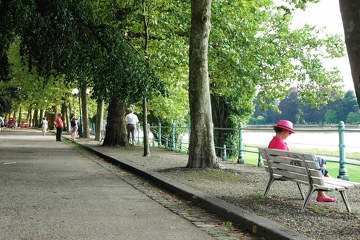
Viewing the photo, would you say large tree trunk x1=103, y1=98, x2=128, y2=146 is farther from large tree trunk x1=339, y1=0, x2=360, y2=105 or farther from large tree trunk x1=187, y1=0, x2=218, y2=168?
large tree trunk x1=339, y1=0, x2=360, y2=105

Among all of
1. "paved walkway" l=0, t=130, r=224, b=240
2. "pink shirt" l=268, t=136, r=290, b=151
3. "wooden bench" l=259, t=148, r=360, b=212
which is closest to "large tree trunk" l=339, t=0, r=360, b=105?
"wooden bench" l=259, t=148, r=360, b=212

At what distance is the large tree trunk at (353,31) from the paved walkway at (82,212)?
7.99 ft

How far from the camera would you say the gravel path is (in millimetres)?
5154

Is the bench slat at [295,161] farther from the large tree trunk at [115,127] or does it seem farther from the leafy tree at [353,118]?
the leafy tree at [353,118]

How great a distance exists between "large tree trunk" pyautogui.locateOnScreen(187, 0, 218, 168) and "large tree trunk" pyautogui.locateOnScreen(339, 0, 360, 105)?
6.73 meters

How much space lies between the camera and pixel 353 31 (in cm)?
464

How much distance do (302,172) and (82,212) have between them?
10.5ft

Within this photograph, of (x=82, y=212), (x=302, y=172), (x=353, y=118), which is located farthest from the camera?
(x=353, y=118)

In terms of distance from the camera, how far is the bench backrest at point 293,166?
20.0 ft

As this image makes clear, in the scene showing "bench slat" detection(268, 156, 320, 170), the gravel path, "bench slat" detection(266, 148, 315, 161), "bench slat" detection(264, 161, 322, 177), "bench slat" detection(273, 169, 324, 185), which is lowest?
the gravel path

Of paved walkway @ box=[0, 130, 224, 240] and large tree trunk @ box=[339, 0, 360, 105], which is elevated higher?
large tree trunk @ box=[339, 0, 360, 105]

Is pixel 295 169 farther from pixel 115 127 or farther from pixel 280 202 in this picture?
pixel 115 127

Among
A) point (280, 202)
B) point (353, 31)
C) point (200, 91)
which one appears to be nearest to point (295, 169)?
point (280, 202)

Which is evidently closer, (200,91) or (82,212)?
(82,212)
